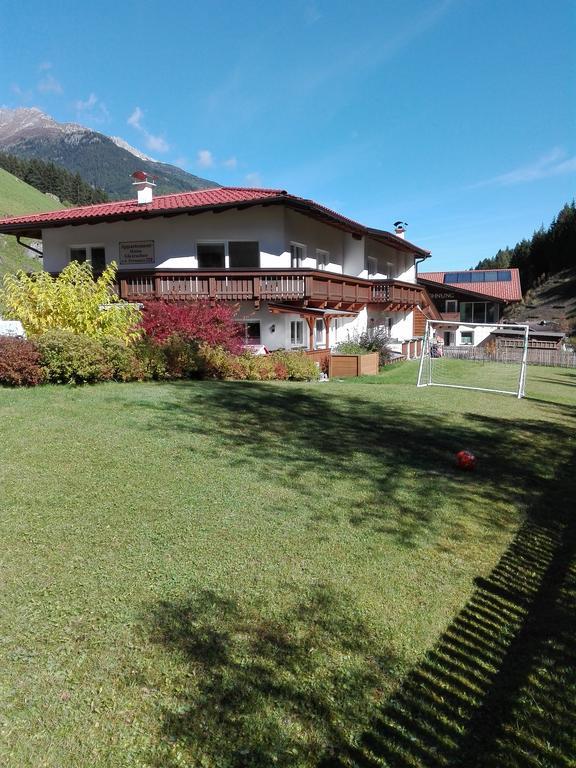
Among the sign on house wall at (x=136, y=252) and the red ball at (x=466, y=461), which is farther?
the sign on house wall at (x=136, y=252)

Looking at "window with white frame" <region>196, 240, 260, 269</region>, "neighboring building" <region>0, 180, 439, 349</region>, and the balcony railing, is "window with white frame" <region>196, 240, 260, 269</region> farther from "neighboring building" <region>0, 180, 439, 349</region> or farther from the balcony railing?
the balcony railing

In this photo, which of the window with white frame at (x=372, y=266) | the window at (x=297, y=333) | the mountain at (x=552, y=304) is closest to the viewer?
the window at (x=297, y=333)

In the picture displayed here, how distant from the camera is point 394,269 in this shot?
34.3 meters

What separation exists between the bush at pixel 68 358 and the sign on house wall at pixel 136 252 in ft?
37.5

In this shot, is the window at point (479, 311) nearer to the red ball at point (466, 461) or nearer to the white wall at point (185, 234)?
the white wall at point (185, 234)

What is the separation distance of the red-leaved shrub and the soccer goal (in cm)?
602

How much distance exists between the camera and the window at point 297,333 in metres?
22.5

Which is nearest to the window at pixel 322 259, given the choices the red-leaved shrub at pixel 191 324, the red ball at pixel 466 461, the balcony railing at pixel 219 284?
the balcony railing at pixel 219 284

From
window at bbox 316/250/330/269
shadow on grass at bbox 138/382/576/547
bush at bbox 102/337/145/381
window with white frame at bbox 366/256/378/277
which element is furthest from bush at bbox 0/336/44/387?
window with white frame at bbox 366/256/378/277

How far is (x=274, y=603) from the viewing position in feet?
12.5

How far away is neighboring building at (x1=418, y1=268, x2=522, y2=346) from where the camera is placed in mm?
46906

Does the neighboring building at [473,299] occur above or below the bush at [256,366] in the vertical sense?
above

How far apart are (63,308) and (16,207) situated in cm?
5538

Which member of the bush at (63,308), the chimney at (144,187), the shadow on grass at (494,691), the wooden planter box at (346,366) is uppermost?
the chimney at (144,187)
